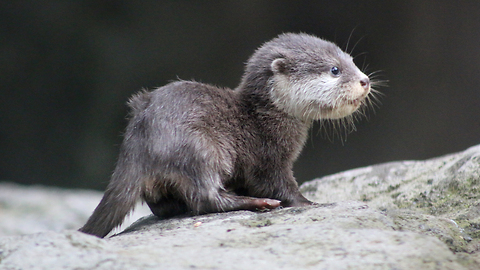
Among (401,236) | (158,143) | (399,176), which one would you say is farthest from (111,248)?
(399,176)

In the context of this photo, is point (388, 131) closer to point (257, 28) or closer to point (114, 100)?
point (257, 28)

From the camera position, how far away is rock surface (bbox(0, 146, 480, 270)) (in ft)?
5.46

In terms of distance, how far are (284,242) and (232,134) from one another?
3.34 ft

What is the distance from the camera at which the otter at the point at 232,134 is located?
252 cm

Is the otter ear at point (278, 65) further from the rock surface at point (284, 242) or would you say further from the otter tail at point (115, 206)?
the otter tail at point (115, 206)

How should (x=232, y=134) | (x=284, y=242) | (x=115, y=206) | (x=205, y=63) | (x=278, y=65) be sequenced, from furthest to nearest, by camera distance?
(x=205, y=63)
(x=278, y=65)
(x=232, y=134)
(x=115, y=206)
(x=284, y=242)

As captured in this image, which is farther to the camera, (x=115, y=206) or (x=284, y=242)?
(x=115, y=206)

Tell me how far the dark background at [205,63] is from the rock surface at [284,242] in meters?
4.27

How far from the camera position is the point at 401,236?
183 centimetres

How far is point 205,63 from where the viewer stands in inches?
277

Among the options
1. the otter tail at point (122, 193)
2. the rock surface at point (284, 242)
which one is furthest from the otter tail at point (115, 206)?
the rock surface at point (284, 242)

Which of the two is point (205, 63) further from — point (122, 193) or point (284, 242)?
point (284, 242)

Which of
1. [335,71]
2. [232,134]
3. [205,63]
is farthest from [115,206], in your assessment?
[205,63]

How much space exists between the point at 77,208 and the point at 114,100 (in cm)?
209
